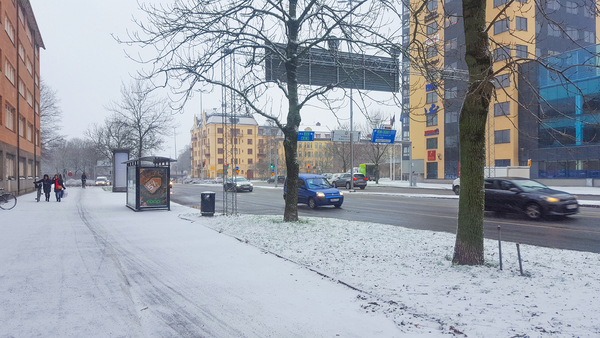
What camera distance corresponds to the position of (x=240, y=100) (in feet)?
41.5

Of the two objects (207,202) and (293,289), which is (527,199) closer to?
(207,202)

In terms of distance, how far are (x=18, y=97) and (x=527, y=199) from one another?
110 ft

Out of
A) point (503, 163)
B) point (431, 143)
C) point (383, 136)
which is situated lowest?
point (503, 163)

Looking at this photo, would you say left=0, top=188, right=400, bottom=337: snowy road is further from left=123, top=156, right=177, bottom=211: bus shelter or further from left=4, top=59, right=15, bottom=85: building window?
left=4, top=59, right=15, bottom=85: building window

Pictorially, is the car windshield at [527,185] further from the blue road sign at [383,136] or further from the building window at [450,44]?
the blue road sign at [383,136]

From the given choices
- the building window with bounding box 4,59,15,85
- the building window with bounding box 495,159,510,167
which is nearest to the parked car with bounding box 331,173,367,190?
the building window with bounding box 495,159,510,167

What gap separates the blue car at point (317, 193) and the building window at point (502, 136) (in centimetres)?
3329

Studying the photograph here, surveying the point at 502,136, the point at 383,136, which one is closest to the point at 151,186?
the point at 383,136

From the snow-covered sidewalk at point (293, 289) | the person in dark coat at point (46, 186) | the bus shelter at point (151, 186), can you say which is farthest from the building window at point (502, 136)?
the person in dark coat at point (46, 186)

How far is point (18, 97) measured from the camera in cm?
3073

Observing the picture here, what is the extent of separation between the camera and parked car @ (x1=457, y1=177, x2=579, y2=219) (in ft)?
45.0

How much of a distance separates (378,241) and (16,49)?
32.9 meters

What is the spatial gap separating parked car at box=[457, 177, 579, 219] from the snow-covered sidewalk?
653 cm

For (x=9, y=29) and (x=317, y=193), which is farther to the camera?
(x=9, y=29)
